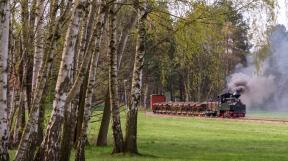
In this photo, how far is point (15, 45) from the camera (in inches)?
734

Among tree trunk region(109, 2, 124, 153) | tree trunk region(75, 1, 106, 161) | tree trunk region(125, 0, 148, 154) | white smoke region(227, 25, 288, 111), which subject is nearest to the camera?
tree trunk region(75, 1, 106, 161)

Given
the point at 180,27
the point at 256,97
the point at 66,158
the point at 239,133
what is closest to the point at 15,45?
the point at 180,27

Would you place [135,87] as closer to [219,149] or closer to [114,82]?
[114,82]

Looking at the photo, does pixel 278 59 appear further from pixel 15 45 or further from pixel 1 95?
pixel 1 95

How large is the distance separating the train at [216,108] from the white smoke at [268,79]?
513 centimetres

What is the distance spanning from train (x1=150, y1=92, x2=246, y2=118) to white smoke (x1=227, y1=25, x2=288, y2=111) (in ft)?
16.8

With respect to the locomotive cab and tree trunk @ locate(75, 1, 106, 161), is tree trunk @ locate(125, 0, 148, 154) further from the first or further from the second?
the locomotive cab

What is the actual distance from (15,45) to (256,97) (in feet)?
148

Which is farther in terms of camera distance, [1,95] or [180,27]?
[180,27]

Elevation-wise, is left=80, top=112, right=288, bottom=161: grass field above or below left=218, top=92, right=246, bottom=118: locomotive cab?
below

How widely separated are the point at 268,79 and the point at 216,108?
34.4 feet

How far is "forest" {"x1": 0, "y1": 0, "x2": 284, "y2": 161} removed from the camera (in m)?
10.5

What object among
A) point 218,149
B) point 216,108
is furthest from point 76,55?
point 216,108

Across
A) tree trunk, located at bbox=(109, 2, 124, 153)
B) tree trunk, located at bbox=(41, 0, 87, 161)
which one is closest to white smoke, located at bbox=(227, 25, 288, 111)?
tree trunk, located at bbox=(109, 2, 124, 153)
